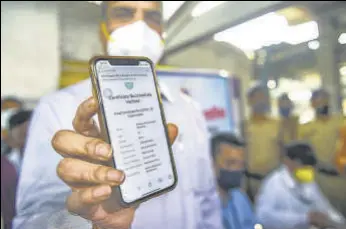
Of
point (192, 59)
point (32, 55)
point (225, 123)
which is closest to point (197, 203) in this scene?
point (225, 123)

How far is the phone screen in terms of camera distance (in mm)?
395

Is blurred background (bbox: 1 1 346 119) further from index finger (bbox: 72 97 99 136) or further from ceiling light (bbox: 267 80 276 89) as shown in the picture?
index finger (bbox: 72 97 99 136)

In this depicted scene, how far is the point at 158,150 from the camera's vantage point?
0.44 meters

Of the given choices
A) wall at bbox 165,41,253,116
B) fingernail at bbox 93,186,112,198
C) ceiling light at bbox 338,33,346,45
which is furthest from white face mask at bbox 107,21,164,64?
ceiling light at bbox 338,33,346,45

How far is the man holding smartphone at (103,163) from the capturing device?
15.0 inches

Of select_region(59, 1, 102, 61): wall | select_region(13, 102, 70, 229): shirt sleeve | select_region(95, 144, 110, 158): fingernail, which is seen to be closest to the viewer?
select_region(95, 144, 110, 158): fingernail

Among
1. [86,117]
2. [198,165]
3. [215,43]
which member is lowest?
[198,165]

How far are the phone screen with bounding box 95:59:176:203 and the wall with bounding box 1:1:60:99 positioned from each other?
204mm

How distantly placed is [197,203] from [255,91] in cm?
22

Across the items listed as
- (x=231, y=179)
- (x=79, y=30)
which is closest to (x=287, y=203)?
(x=231, y=179)

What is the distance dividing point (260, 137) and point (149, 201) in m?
0.24

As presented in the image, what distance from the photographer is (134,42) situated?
514 mm

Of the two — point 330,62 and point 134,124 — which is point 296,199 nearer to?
point 330,62

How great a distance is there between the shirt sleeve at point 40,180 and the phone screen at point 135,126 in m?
Answer: 0.11
